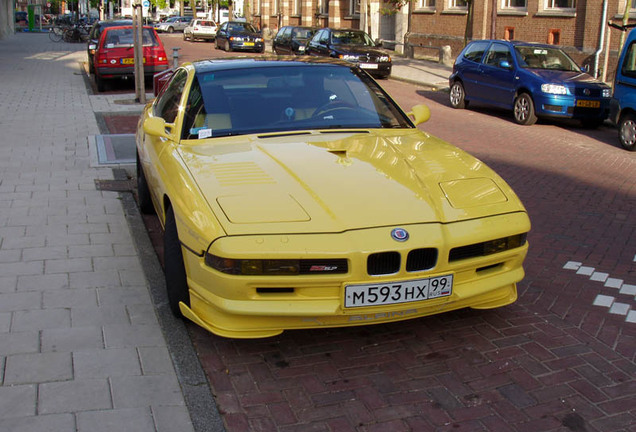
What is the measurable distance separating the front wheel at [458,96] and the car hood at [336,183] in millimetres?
11898

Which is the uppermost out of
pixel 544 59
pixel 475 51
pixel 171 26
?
pixel 171 26

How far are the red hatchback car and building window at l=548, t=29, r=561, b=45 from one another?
1349cm

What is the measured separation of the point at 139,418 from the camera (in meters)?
3.31

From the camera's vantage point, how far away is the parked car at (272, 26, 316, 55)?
94.5 feet

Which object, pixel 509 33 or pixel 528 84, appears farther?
pixel 509 33

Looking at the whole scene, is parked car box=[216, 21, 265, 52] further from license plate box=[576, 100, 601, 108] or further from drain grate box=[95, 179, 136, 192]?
drain grate box=[95, 179, 136, 192]

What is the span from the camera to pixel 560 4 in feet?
79.7

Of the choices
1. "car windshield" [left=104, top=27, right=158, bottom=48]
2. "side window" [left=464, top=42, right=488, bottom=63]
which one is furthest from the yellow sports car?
"car windshield" [left=104, top=27, right=158, bottom=48]

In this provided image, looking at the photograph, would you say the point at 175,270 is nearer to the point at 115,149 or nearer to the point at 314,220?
the point at 314,220

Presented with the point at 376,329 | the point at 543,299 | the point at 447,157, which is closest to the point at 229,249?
the point at 376,329

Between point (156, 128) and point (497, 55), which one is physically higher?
point (497, 55)

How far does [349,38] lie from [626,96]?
14.5m

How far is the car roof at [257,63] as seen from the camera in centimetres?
550

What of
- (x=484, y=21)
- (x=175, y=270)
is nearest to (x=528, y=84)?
(x=175, y=270)
